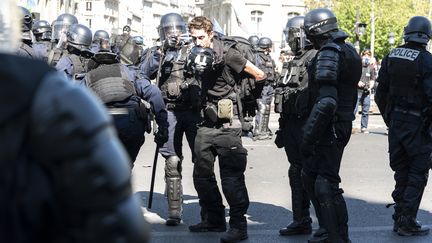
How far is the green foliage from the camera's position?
5178 cm

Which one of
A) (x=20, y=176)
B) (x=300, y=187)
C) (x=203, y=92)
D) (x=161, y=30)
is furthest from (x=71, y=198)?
(x=161, y=30)

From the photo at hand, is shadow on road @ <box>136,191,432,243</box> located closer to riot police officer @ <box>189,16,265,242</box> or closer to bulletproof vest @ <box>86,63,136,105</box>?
riot police officer @ <box>189,16,265,242</box>

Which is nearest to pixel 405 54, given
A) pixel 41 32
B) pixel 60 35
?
pixel 60 35

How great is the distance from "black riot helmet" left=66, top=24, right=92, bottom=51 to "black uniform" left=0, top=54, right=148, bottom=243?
278 inches

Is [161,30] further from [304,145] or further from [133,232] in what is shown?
[133,232]

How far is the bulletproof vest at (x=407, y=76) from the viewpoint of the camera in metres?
7.41

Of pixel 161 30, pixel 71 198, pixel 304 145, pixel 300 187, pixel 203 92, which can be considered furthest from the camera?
pixel 161 30

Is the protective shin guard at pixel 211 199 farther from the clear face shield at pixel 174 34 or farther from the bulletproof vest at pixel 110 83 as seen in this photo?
the clear face shield at pixel 174 34

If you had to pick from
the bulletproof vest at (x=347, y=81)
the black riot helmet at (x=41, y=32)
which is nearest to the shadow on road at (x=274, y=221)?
the bulletproof vest at (x=347, y=81)

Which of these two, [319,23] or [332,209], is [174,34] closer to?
[319,23]

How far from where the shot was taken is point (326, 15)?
266 inches

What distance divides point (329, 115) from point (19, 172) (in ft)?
15.1

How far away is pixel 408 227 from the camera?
299 inches

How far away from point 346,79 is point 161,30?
2.79 metres
